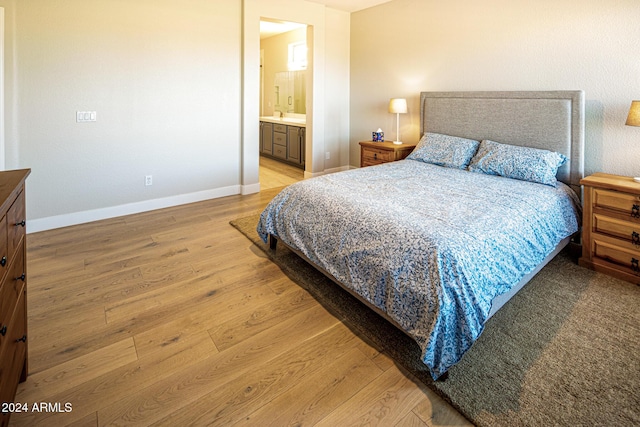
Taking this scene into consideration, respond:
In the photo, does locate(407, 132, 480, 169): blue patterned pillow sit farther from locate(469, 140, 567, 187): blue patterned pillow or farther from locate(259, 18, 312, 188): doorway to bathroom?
locate(259, 18, 312, 188): doorway to bathroom

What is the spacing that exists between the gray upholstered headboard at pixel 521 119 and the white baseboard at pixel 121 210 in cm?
283

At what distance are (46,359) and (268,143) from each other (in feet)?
19.8

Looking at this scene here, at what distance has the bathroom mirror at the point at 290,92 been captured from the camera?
6899mm

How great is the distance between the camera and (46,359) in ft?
6.07

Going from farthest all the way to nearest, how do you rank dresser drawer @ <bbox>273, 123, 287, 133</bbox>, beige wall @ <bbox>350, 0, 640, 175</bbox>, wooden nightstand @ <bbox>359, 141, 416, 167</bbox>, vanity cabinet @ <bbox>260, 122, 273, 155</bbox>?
vanity cabinet @ <bbox>260, 122, 273, 155</bbox>, dresser drawer @ <bbox>273, 123, 287, 133</bbox>, wooden nightstand @ <bbox>359, 141, 416, 167</bbox>, beige wall @ <bbox>350, 0, 640, 175</bbox>

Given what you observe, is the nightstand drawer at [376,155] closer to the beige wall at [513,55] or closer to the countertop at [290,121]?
the beige wall at [513,55]

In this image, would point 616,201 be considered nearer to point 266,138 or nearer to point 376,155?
point 376,155

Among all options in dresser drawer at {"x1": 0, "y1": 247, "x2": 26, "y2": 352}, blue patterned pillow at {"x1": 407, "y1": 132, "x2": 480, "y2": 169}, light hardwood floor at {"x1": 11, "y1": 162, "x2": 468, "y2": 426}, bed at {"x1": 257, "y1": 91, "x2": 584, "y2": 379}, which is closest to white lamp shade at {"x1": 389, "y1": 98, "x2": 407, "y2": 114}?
bed at {"x1": 257, "y1": 91, "x2": 584, "y2": 379}

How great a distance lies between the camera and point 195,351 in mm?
1936

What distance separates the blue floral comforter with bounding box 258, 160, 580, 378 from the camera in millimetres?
1691

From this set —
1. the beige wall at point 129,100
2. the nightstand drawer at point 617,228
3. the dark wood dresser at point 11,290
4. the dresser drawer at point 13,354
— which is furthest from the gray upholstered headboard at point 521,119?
the dresser drawer at point 13,354

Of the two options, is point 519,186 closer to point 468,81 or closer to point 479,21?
point 468,81

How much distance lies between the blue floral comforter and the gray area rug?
0.20m

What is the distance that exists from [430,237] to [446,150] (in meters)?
2.29
